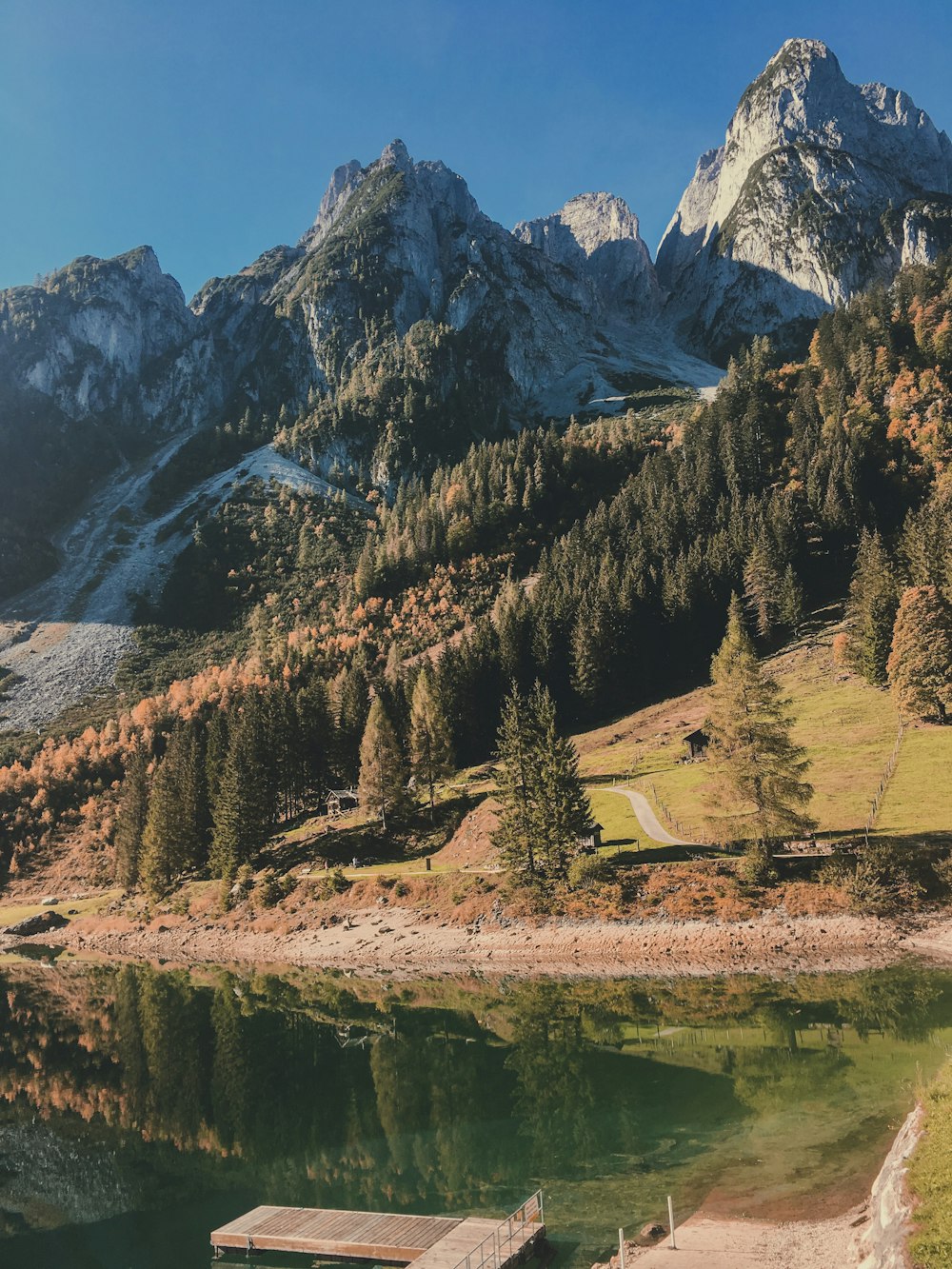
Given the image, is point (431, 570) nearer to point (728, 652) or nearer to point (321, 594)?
point (321, 594)

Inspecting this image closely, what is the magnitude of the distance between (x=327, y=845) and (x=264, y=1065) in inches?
1587

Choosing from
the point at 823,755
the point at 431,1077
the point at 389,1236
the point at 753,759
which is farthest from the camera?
the point at 823,755

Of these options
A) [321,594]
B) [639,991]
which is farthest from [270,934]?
[321,594]

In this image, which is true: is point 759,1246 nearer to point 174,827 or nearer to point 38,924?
point 174,827

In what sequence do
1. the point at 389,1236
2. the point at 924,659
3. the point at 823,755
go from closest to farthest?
the point at 389,1236
the point at 924,659
the point at 823,755

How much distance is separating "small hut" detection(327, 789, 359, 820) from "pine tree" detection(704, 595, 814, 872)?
52545 millimetres

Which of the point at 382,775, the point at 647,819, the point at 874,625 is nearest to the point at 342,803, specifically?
the point at 382,775

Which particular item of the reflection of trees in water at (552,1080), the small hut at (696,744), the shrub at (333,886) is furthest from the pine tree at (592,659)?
the reflection of trees in water at (552,1080)

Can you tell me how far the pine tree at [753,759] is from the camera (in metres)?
51.1

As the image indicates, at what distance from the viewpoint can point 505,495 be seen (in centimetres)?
17788

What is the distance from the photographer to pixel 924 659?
6850cm

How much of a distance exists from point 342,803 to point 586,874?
4630cm

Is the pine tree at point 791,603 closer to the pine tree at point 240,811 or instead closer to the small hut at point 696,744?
the small hut at point 696,744

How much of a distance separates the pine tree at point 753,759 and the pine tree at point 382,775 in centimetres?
3733
